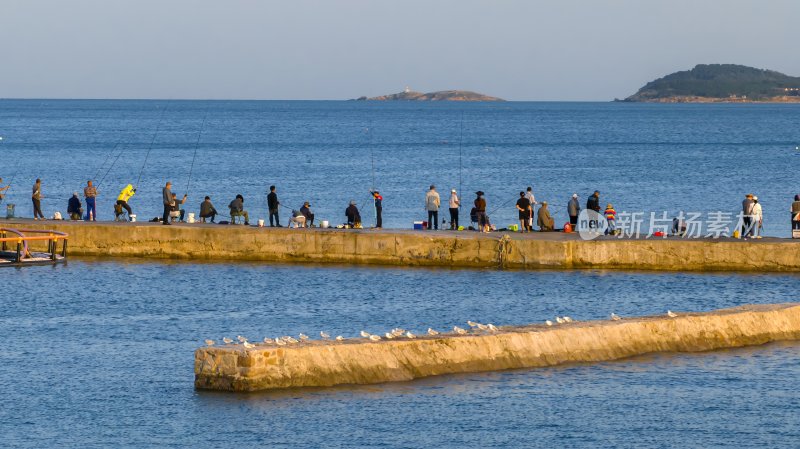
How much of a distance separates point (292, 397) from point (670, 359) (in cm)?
762

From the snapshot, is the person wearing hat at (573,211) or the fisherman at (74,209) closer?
the person wearing hat at (573,211)

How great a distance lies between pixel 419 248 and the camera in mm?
37688

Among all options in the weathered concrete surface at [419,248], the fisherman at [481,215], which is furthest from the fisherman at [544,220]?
the fisherman at [481,215]

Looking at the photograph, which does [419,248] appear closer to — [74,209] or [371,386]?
[74,209]

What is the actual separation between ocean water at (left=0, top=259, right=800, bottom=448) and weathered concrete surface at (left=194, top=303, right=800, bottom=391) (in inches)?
10.4

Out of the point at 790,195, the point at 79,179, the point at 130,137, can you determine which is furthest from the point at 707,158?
the point at 130,137

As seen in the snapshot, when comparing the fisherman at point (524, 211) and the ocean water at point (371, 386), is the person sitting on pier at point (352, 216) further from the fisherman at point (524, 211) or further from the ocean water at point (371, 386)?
the fisherman at point (524, 211)

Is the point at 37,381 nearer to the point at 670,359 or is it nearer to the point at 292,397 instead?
the point at 292,397

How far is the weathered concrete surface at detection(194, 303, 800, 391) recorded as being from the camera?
71.1ft

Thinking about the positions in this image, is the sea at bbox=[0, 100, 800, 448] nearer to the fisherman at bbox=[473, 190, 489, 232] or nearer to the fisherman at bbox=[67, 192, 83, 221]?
the fisherman at bbox=[473, 190, 489, 232]

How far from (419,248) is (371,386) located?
50.7ft

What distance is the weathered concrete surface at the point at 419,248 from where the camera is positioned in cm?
3638

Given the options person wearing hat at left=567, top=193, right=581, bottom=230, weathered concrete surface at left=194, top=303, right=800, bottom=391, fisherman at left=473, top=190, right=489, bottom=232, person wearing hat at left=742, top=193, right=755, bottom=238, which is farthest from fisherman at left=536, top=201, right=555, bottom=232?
weathered concrete surface at left=194, top=303, right=800, bottom=391

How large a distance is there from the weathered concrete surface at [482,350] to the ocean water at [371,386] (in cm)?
26
